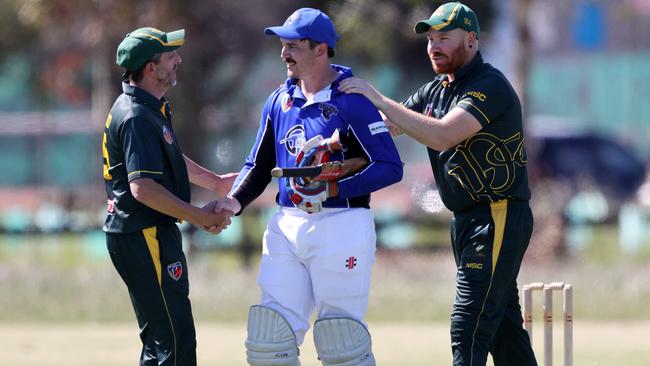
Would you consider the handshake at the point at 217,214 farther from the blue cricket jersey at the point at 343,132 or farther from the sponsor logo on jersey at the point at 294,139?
the sponsor logo on jersey at the point at 294,139

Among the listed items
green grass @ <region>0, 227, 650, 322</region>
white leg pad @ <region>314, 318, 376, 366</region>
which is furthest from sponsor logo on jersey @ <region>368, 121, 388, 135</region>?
green grass @ <region>0, 227, 650, 322</region>

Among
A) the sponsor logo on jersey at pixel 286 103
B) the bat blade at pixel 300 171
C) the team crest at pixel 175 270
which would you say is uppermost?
the sponsor logo on jersey at pixel 286 103

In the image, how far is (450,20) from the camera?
20.6 ft

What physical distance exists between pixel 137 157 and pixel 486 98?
1639 mm

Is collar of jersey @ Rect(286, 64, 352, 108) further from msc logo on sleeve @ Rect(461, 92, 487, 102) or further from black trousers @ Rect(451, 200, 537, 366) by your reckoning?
black trousers @ Rect(451, 200, 537, 366)

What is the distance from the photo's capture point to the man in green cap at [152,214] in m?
6.08

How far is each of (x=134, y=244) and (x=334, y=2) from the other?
11.6m

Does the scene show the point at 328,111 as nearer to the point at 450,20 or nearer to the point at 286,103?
the point at 286,103

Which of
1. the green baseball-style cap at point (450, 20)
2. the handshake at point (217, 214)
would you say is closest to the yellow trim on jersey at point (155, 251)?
the handshake at point (217, 214)

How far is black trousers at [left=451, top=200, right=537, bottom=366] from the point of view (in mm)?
6262

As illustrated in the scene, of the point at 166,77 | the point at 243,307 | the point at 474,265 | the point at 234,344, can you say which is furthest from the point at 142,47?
the point at 243,307

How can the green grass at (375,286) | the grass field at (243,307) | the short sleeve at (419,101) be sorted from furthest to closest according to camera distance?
the green grass at (375,286) < the grass field at (243,307) < the short sleeve at (419,101)

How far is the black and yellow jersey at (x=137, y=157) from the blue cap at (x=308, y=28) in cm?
68

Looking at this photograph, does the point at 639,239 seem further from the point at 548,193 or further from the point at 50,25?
the point at 50,25
